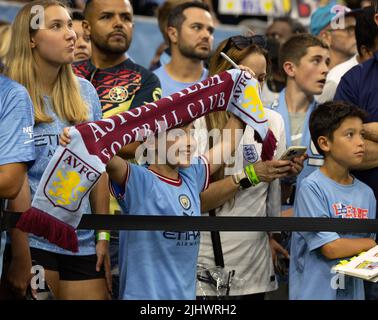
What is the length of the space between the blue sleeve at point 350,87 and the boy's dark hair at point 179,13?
4.57 feet

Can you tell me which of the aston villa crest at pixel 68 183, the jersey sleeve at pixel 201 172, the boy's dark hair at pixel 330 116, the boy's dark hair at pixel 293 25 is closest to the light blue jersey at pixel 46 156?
the aston villa crest at pixel 68 183

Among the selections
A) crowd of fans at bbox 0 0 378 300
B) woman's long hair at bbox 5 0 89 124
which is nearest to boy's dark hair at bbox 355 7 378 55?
crowd of fans at bbox 0 0 378 300

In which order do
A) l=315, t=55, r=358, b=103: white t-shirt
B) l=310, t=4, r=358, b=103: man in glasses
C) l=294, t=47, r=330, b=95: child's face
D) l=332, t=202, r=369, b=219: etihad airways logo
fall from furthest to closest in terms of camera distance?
l=310, t=4, r=358, b=103: man in glasses < l=315, t=55, r=358, b=103: white t-shirt < l=294, t=47, r=330, b=95: child's face < l=332, t=202, r=369, b=219: etihad airways logo

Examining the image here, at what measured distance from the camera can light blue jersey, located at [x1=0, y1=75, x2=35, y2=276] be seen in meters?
3.87

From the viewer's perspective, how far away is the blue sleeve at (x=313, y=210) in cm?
447

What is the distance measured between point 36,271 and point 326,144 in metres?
1.70

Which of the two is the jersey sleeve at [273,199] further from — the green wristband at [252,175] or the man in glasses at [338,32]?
the man in glasses at [338,32]

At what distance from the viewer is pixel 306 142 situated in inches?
213

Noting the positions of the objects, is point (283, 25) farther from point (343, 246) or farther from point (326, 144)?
point (343, 246)

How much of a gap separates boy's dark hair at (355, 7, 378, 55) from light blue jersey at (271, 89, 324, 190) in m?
0.51

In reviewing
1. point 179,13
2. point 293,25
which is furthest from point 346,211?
point 293,25

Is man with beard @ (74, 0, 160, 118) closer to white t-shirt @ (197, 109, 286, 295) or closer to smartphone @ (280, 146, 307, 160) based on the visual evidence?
white t-shirt @ (197, 109, 286, 295)

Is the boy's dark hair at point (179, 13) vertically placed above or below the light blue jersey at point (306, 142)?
above
